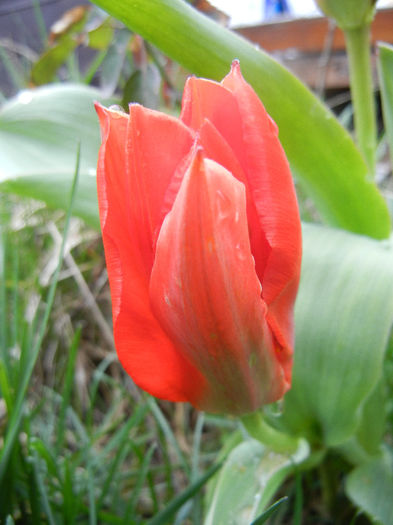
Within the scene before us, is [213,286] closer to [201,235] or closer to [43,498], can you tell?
[201,235]

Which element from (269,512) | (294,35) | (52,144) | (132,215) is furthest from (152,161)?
(294,35)

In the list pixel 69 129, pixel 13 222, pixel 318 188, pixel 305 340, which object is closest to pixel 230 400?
pixel 305 340

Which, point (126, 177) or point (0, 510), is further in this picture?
point (0, 510)

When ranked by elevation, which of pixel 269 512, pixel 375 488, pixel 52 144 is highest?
pixel 52 144

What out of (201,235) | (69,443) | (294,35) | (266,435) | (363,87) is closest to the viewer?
(201,235)

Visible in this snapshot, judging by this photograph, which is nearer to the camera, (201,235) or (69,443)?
(201,235)

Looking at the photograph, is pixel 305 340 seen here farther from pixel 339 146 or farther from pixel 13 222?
pixel 13 222

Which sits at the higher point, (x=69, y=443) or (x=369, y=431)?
(x=369, y=431)
